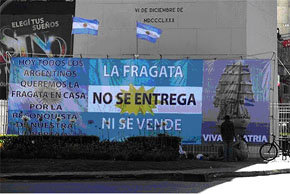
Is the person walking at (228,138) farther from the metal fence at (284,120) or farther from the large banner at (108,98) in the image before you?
the metal fence at (284,120)

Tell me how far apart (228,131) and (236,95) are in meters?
2.73

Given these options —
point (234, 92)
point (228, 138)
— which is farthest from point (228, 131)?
point (234, 92)

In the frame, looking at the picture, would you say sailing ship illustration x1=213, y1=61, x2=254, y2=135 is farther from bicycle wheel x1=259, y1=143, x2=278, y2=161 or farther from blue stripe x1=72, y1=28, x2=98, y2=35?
blue stripe x1=72, y1=28, x2=98, y2=35

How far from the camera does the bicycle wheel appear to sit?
2396cm

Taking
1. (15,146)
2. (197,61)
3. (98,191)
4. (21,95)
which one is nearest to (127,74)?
(197,61)

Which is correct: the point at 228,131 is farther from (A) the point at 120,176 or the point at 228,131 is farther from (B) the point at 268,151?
(A) the point at 120,176

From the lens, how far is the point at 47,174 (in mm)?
16094

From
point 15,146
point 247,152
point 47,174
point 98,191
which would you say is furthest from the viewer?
point 247,152

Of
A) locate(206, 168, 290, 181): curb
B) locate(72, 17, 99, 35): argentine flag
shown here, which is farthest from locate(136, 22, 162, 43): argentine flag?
locate(206, 168, 290, 181): curb

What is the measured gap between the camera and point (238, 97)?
24828 millimetres

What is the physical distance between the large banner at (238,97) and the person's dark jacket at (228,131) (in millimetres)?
1953

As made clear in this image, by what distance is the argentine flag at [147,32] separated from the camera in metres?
25.9

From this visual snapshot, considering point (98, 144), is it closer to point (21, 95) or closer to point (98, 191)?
point (21, 95)

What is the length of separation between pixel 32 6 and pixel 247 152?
14324 mm
